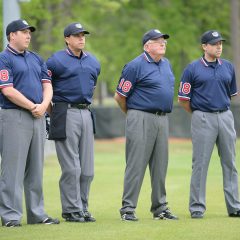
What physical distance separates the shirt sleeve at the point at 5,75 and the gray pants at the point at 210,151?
2427 millimetres

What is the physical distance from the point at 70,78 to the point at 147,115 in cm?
100

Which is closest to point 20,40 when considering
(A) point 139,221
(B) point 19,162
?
(B) point 19,162

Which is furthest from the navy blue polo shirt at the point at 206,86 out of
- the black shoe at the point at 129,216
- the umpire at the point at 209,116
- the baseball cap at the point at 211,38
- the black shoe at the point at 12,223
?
the black shoe at the point at 12,223

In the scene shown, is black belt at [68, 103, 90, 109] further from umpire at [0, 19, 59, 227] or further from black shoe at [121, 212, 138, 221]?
black shoe at [121, 212, 138, 221]

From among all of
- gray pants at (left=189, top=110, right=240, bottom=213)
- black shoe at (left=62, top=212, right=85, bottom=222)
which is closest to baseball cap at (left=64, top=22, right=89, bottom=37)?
gray pants at (left=189, top=110, right=240, bottom=213)

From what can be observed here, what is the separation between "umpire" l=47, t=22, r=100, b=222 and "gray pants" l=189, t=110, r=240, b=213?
132cm

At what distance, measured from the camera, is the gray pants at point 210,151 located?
10.5 metres

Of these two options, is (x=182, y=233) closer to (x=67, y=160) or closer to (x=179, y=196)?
(x=67, y=160)

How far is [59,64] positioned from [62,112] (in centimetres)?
56

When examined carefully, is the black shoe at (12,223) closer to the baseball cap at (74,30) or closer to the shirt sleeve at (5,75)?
the shirt sleeve at (5,75)

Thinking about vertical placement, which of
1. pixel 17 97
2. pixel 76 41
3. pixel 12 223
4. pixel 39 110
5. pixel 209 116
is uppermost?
pixel 76 41

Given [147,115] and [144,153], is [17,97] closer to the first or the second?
[147,115]

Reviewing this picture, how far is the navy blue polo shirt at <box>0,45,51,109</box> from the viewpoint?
9.41 m

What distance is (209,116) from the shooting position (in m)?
10.5
